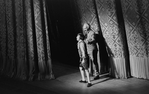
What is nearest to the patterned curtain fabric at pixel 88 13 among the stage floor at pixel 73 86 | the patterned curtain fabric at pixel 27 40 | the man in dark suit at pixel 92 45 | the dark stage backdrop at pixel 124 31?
the dark stage backdrop at pixel 124 31

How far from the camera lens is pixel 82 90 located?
2180 millimetres

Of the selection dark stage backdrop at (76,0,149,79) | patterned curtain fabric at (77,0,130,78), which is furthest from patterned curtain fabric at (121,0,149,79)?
patterned curtain fabric at (77,0,130,78)

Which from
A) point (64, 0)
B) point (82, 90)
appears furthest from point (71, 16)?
point (82, 90)

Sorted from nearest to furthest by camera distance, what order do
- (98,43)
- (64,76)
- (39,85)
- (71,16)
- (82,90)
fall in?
(82,90), (39,85), (98,43), (64,76), (71,16)

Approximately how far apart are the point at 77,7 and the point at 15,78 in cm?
165

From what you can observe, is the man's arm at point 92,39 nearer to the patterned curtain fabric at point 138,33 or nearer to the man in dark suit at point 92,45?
the man in dark suit at point 92,45

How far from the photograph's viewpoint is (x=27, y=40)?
285cm

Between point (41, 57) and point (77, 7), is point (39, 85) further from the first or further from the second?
point (77, 7)

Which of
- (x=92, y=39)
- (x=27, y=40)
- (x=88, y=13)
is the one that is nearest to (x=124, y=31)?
(x=92, y=39)

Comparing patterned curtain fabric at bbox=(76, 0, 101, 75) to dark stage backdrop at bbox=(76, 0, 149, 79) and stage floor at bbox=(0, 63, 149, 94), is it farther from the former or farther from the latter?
stage floor at bbox=(0, 63, 149, 94)

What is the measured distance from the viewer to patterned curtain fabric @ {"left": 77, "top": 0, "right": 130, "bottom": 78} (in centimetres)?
248

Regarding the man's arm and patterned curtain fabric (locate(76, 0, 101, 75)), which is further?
patterned curtain fabric (locate(76, 0, 101, 75))

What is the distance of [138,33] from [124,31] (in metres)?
0.26

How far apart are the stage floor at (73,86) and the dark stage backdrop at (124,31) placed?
20 cm
